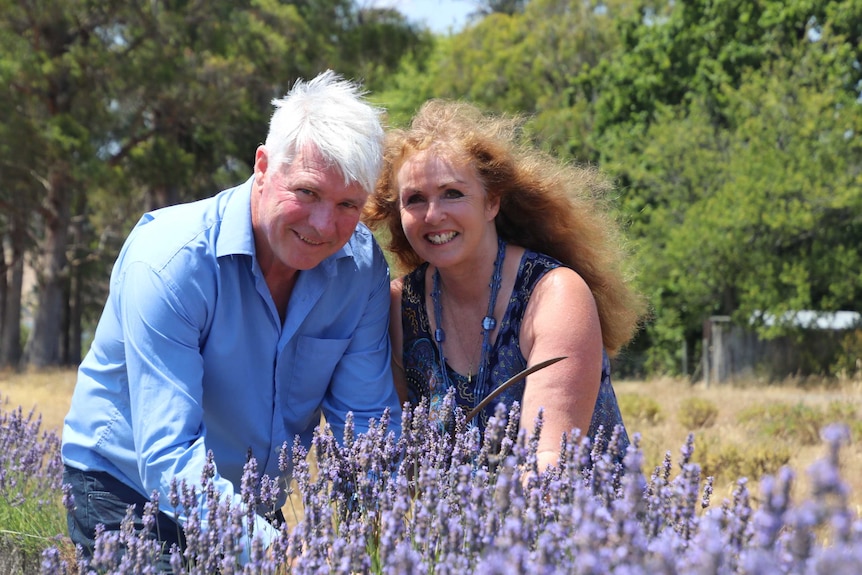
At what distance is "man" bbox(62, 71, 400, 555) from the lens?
264 centimetres

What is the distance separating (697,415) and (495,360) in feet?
20.2

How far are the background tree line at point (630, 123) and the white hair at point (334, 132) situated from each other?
41.8ft

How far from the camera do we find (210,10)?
62.5 ft

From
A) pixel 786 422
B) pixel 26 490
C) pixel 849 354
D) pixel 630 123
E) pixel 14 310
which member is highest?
pixel 630 123

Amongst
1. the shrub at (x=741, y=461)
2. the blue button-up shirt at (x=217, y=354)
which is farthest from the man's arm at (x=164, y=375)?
the shrub at (x=741, y=461)

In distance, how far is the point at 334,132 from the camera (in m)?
2.75

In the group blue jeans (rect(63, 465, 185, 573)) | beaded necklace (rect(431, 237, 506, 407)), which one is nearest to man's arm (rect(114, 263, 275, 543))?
blue jeans (rect(63, 465, 185, 573))

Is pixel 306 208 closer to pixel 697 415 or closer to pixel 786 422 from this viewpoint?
pixel 786 422

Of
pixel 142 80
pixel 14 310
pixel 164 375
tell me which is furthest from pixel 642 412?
pixel 14 310

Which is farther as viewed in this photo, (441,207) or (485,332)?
(485,332)

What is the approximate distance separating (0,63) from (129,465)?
1644 centimetres

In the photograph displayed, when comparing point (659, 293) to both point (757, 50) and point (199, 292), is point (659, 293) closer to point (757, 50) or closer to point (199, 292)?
point (757, 50)

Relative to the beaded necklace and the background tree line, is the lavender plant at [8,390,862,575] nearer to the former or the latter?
the beaded necklace

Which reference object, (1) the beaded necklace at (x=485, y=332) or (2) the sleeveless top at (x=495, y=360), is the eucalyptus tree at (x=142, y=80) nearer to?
(2) the sleeveless top at (x=495, y=360)
